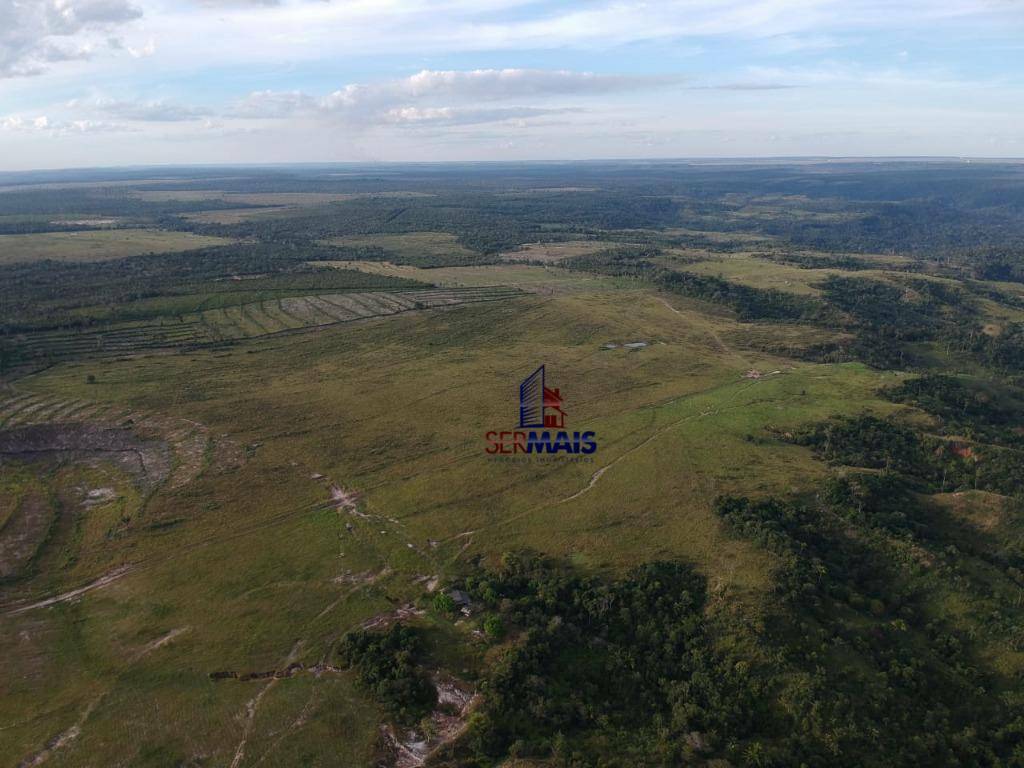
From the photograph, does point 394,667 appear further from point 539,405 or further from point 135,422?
point 135,422

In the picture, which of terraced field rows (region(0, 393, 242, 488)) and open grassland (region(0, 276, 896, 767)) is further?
terraced field rows (region(0, 393, 242, 488))

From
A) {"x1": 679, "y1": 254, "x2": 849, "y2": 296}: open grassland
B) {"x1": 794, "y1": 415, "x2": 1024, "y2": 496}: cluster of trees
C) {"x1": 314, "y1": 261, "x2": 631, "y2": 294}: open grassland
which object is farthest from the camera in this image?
{"x1": 314, "y1": 261, "x2": 631, "y2": 294}: open grassland

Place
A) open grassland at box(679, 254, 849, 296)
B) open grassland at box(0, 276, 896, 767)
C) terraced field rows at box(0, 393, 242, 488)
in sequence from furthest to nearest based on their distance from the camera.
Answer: open grassland at box(679, 254, 849, 296), terraced field rows at box(0, 393, 242, 488), open grassland at box(0, 276, 896, 767)

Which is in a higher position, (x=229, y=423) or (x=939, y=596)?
(x=229, y=423)

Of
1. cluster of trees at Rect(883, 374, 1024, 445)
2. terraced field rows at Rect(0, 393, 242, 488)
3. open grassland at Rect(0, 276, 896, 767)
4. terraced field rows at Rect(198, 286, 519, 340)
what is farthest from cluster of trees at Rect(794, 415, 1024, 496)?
terraced field rows at Rect(198, 286, 519, 340)

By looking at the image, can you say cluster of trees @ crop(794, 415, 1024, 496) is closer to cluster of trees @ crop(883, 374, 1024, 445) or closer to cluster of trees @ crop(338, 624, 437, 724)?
cluster of trees @ crop(883, 374, 1024, 445)

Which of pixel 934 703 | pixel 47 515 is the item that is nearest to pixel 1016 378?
pixel 934 703

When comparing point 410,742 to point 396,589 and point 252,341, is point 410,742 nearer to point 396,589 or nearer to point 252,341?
point 396,589
